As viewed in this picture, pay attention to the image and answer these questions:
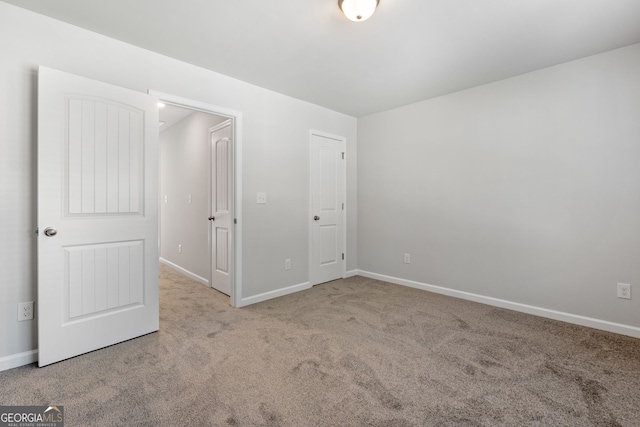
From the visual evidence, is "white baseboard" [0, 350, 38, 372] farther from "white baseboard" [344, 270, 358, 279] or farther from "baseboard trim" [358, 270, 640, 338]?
"baseboard trim" [358, 270, 640, 338]

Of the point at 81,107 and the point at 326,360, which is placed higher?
the point at 81,107

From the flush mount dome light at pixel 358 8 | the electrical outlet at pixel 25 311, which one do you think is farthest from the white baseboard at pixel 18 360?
the flush mount dome light at pixel 358 8

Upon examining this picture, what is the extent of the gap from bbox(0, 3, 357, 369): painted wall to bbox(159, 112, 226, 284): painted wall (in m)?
0.73

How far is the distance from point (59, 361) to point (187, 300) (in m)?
1.35

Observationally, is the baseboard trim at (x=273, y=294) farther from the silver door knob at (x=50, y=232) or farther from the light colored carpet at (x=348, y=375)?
the silver door knob at (x=50, y=232)

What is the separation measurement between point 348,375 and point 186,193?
369 cm

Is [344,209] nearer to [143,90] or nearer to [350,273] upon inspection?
[350,273]

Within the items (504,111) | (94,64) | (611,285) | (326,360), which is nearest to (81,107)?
(94,64)


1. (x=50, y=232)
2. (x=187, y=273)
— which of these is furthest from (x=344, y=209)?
(x=50, y=232)

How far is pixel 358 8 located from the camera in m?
1.84

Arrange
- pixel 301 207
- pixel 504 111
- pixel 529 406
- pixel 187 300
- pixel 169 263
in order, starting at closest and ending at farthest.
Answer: pixel 529 406 → pixel 504 111 → pixel 187 300 → pixel 301 207 → pixel 169 263

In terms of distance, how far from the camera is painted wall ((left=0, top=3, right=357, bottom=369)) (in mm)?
1940

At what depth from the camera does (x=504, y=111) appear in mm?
3100

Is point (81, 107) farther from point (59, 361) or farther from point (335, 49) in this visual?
point (335, 49)
